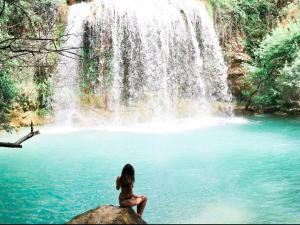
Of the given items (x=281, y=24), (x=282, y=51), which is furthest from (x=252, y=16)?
(x=282, y=51)

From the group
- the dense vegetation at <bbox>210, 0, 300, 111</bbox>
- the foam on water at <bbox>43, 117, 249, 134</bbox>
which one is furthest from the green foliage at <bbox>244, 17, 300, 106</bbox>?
the foam on water at <bbox>43, 117, 249, 134</bbox>

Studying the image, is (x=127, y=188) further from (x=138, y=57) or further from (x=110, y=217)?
(x=138, y=57)

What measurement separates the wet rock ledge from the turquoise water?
226 cm

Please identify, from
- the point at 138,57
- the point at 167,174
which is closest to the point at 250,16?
the point at 138,57

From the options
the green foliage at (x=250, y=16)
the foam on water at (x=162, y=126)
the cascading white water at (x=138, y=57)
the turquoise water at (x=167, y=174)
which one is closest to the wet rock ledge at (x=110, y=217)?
the turquoise water at (x=167, y=174)

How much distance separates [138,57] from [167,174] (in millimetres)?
9472

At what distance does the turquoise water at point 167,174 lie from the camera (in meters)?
→ 8.01

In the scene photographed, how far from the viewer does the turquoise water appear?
801 centimetres

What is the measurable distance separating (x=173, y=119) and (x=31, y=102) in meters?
5.69

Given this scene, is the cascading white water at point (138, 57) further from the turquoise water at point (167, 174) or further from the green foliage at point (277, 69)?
the turquoise water at point (167, 174)

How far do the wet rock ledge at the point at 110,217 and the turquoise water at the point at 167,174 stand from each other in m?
2.26

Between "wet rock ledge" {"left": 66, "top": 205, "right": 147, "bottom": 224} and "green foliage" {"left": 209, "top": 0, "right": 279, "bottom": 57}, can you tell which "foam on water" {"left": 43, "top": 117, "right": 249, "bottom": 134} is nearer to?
"green foliage" {"left": 209, "top": 0, "right": 279, "bottom": 57}

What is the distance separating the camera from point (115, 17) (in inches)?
747

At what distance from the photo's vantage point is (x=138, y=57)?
760 inches
